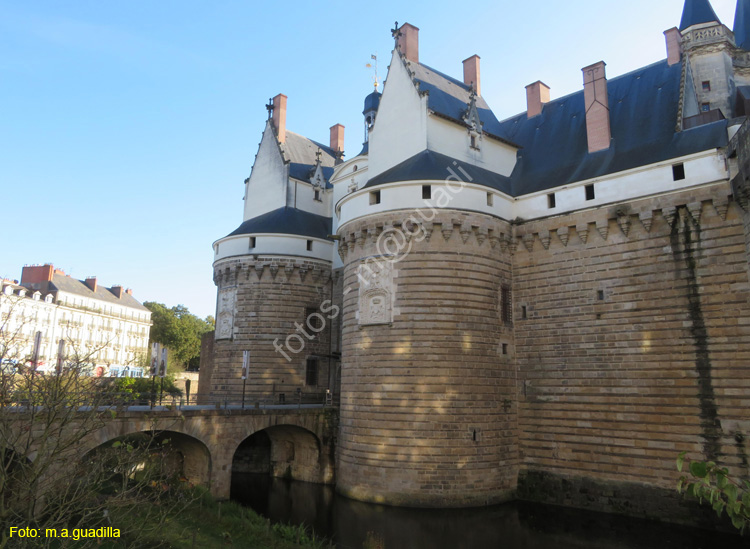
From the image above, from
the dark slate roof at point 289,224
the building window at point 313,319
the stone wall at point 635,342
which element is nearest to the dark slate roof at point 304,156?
the dark slate roof at point 289,224

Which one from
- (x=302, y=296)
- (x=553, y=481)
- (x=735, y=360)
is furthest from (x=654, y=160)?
(x=302, y=296)

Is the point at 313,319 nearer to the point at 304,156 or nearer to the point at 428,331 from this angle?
the point at 304,156

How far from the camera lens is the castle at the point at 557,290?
704 inches

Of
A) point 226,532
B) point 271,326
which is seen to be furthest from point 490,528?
point 271,326

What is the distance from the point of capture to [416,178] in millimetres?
21422

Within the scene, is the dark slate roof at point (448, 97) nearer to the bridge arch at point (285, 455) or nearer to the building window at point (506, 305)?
the building window at point (506, 305)

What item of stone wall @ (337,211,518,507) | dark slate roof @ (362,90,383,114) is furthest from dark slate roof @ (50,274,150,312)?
stone wall @ (337,211,518,507)

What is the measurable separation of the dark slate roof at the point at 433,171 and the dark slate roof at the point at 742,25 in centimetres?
1385

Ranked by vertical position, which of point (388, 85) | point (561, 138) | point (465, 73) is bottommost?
point (561, 138)

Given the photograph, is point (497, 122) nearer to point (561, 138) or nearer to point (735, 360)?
point (561, 138)

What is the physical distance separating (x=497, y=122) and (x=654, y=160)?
10.3 meters

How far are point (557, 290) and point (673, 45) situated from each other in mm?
12247

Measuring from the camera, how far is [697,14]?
23.7m

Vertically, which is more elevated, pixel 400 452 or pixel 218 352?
pixel 218 352
